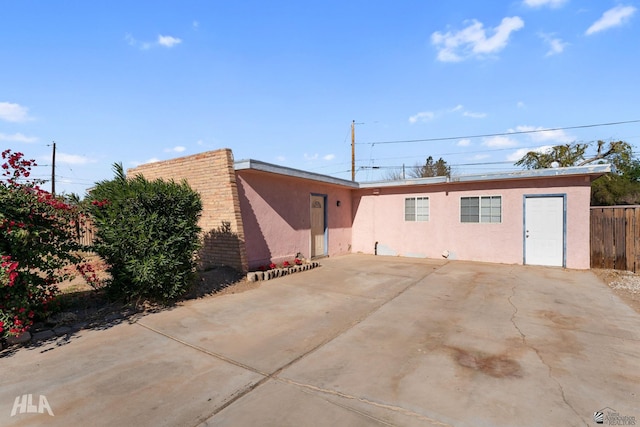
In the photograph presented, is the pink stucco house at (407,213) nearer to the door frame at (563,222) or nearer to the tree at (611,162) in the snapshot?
the door frame at (563,222)

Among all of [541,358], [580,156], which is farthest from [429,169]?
[541,358]

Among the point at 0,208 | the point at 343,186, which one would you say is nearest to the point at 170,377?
the point at 0,208

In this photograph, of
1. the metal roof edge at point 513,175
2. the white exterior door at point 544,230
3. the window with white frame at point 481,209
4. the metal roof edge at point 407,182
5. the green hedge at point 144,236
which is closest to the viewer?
the green hedge at point 144,236

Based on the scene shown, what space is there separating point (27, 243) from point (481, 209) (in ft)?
38.8

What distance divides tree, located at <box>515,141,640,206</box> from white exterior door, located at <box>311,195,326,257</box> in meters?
17.7

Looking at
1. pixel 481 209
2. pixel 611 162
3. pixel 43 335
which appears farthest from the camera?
pixel 611 162

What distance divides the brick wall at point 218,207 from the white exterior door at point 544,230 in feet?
30.0

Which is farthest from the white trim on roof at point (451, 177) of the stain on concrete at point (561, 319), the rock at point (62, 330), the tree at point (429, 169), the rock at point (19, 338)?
the tree at point (429, 169)

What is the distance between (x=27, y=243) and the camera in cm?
404

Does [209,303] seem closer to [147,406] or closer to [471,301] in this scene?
[147,406]

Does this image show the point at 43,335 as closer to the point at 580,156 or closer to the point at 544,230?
the point at 544,230

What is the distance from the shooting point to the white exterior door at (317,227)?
A: 11.1m

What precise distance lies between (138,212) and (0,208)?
174cm

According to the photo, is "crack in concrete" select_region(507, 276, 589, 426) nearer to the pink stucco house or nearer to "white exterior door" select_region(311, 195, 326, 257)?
the pink stucco house
